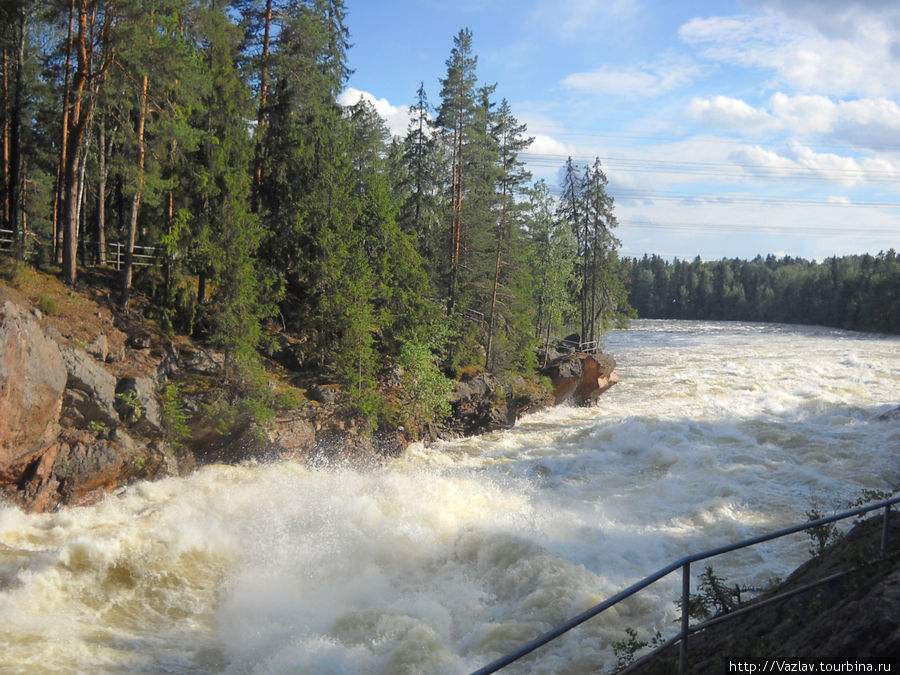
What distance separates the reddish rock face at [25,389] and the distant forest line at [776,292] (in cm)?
8007

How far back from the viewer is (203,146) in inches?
781

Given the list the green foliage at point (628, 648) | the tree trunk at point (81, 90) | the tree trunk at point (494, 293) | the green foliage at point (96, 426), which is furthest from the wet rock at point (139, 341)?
the green foliage at point (628, 648)

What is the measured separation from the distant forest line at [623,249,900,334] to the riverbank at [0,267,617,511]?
239 ft

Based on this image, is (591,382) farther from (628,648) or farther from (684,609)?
(684,609)

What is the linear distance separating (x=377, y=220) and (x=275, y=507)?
1269 centimetres

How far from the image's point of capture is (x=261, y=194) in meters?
24.8

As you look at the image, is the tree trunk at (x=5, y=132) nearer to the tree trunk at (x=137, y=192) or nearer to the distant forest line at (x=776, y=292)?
the tree trunk at (x=137, y=192)

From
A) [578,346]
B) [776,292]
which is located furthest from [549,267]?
[776,292]

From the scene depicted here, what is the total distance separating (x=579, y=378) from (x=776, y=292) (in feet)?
346

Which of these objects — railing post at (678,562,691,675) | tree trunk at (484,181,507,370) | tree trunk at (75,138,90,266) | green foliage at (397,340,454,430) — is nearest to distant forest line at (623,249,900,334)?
tree trunk at (484,181,507,370)

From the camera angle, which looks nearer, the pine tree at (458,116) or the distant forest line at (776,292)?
the pine tree at (458,116)

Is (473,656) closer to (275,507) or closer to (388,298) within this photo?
(275,507)

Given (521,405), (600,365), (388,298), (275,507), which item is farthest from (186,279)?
(600,365)

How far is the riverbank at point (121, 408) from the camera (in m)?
14.1
